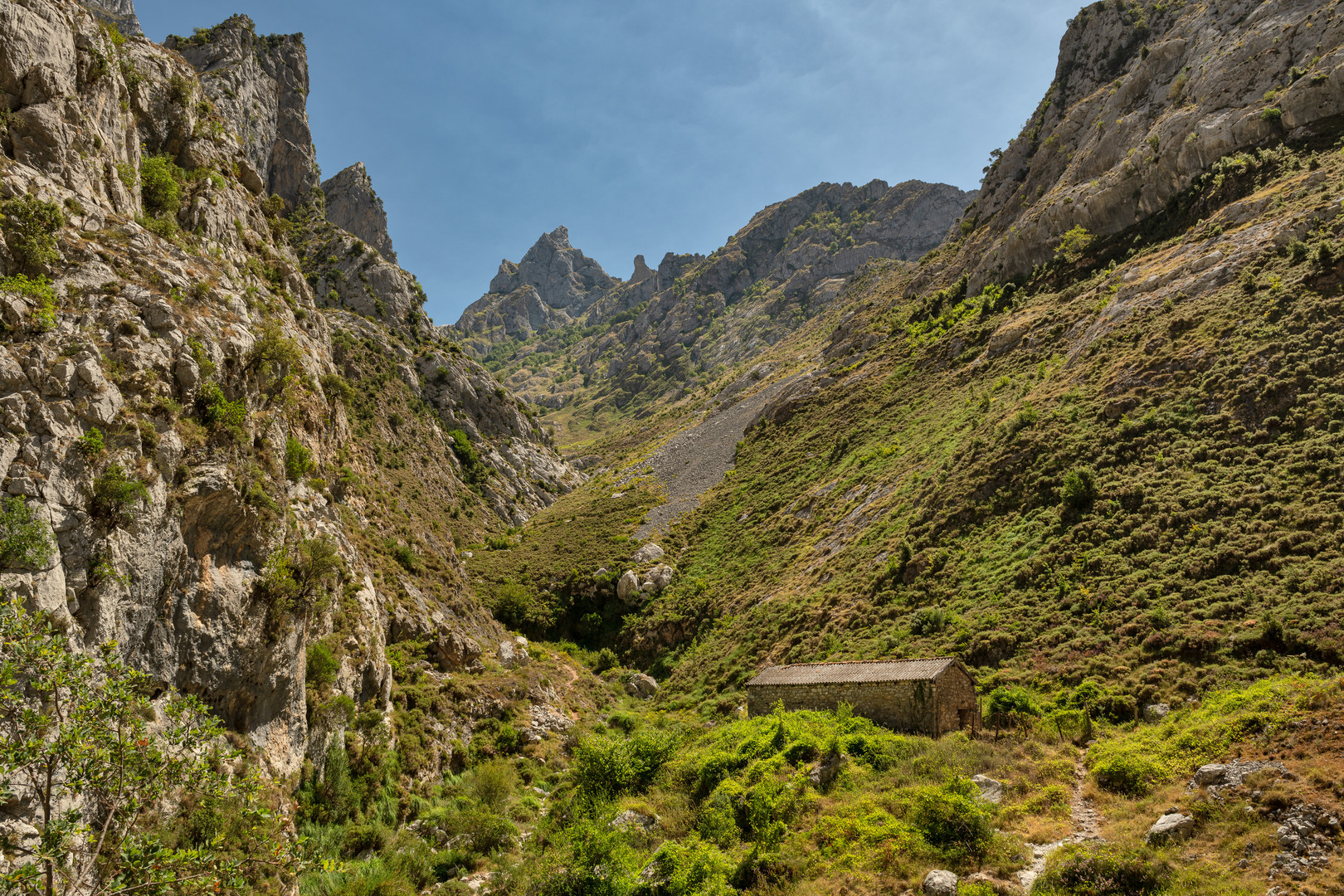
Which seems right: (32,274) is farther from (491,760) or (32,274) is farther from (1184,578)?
(1184,578)

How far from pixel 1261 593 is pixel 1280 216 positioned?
3073 cm

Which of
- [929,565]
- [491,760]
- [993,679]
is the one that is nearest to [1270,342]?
[929,565]

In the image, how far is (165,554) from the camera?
16.3 metres

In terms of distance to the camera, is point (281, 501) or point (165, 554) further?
point (281, 501)

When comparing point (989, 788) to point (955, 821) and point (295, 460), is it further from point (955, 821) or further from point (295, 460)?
point (295, 460)

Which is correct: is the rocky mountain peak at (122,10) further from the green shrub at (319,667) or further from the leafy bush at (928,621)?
the leafy bush at (928,621)

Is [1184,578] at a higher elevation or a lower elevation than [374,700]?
lower

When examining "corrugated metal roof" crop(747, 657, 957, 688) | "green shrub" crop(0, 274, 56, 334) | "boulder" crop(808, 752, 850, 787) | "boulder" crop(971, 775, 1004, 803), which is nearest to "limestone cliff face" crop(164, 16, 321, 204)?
"green shrub" crop(0, 274, 56, 334)

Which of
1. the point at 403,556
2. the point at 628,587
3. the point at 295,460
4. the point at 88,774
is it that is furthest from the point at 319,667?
the point at 628,587

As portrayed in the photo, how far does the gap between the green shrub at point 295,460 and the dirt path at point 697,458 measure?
38.5 meters

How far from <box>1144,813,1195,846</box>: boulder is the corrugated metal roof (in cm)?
1015

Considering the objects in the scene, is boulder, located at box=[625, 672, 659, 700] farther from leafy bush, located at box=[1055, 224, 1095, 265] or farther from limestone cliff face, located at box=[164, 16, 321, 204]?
limestone cliff face, located at box=[164, 16, 321, 204]

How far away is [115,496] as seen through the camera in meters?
15.0

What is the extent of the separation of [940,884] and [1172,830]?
513cm
